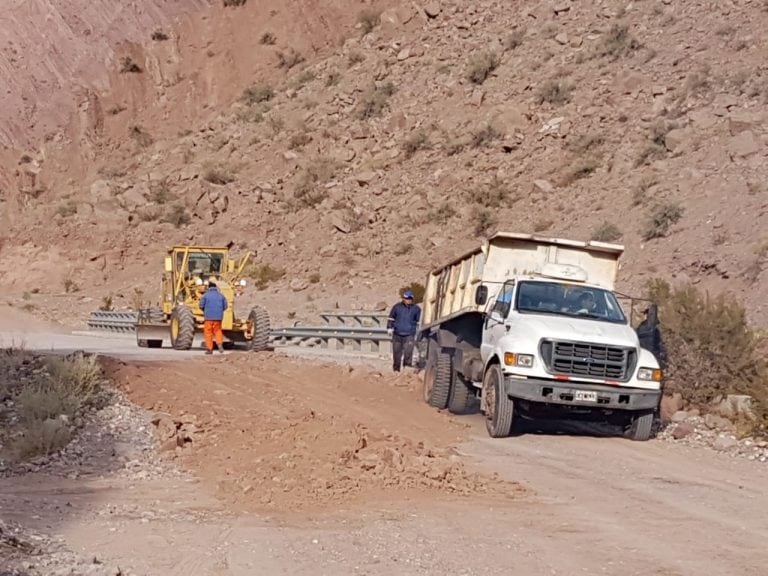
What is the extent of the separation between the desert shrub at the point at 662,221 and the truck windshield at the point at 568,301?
18.7m

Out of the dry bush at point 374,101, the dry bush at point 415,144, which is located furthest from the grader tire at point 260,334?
the dry bush at point 374,101

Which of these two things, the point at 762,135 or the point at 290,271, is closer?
the point at 762,135

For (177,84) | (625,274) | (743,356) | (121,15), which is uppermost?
(121,15)

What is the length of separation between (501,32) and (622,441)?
41166 millimetres

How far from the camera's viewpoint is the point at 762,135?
36094mm

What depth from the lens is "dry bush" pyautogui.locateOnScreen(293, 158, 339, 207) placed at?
47219 mm

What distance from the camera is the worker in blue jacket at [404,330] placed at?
69.9 ft

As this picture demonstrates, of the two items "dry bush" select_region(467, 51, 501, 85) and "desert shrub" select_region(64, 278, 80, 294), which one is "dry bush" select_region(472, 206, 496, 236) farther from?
"desert shrub" select_region(64, 278, 80, 294)

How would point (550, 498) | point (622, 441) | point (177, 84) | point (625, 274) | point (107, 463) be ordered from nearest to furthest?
point (550, 498)
point (107, 463)
point (622, 441)
point (625, 274)
point (177, 84)

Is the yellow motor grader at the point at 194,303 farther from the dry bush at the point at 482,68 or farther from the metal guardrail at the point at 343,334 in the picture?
the dry bush at the point at 482,68

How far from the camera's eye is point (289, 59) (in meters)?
62.2

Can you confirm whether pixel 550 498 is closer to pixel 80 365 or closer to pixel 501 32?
pixel 80 365

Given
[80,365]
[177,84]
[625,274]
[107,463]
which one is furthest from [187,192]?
[107,463]

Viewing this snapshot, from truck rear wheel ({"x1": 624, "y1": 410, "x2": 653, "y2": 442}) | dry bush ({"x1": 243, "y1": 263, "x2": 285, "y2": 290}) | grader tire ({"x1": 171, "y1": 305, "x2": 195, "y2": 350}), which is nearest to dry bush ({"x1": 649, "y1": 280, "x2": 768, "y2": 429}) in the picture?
truck rear wheel ({"x1": 624, "y1": 410, "x2": 653, "y2": 442})
